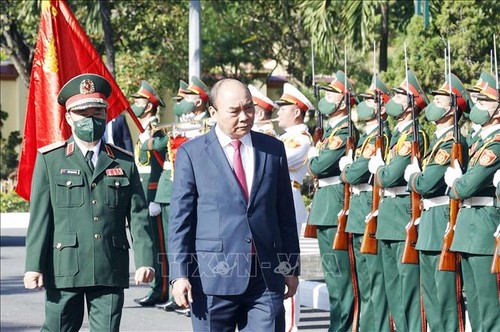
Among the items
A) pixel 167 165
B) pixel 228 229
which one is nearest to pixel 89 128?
pixel 228 229

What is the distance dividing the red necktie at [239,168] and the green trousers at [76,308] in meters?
1.17

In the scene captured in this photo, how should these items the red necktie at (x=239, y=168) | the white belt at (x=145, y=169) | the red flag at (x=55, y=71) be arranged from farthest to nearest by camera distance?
the white belt at (x=145, y=169)
the red flag at (x=55, y=71)
the red necktie at (x=239, y=168)

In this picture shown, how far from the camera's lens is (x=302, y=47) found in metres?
28.7

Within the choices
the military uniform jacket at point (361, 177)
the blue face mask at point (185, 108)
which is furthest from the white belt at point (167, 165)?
the military uniform jacket at point (361, 177)

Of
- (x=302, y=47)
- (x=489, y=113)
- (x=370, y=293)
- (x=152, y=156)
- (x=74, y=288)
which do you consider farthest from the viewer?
(x=302, y=47)

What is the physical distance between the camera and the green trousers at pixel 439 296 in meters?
9.30

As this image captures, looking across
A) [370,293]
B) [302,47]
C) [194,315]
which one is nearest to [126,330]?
[370,293]

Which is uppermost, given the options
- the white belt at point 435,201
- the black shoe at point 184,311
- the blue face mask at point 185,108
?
the blue face mask at point 185,108

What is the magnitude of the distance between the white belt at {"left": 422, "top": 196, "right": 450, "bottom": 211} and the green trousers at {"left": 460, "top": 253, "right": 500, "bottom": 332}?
437 millimetres

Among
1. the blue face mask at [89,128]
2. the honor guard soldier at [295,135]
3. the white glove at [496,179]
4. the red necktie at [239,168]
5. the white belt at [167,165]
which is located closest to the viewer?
the red necktie at [239,168]

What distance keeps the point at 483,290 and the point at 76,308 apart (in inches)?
105

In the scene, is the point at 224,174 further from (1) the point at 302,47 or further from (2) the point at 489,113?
(1) the point at 302,47

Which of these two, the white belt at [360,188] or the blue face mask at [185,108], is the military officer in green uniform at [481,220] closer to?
the white belt at [360,188]

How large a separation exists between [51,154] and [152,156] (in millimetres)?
5776
